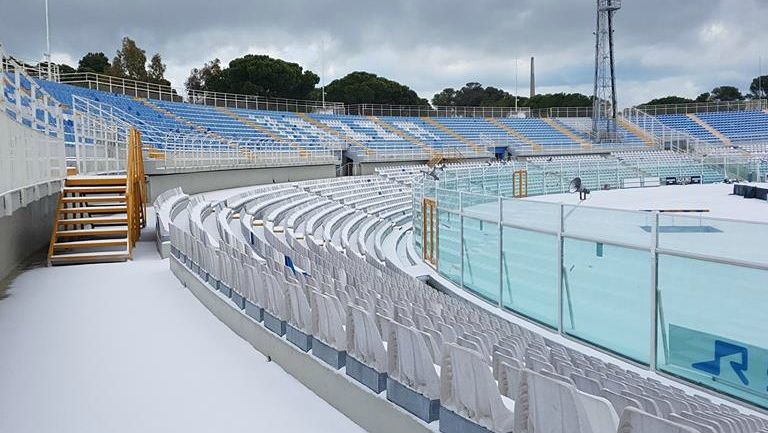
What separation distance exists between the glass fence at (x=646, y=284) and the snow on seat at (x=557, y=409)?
3.91m

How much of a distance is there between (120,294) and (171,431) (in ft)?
14.4

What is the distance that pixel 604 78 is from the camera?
55781mm

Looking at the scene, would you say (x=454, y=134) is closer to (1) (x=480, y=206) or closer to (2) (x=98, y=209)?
(2) (x=98, y=209)

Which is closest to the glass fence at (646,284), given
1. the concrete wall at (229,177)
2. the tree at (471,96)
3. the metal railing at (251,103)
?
the concrete wall at (229,177)

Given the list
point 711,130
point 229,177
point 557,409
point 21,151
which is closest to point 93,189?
point 21,151

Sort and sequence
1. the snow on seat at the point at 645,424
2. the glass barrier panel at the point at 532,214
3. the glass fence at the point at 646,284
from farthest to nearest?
the glass barrier panel at the point at 532,214
the glass fence at the point at 646,284
the snow on seat at the point at 645,424

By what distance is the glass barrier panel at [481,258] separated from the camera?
9500mm

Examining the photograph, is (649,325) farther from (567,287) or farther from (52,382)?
(52,382)

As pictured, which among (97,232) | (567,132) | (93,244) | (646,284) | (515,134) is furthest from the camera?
(567,132)

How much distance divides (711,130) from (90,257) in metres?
59.0

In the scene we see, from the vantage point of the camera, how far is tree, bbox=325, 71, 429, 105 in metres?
73.4

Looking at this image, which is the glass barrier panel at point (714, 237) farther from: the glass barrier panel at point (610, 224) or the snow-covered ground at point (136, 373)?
the snow-covered ground at point (136, 373)

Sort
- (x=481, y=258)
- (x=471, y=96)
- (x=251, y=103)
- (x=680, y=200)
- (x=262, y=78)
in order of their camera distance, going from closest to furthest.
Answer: (x=481, y=258)
(x=680, y=200)
(x=251, y=103)
(x=262, y=78)
(x=471, y=96)

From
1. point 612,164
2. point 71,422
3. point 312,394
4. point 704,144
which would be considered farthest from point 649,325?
point 704,144
